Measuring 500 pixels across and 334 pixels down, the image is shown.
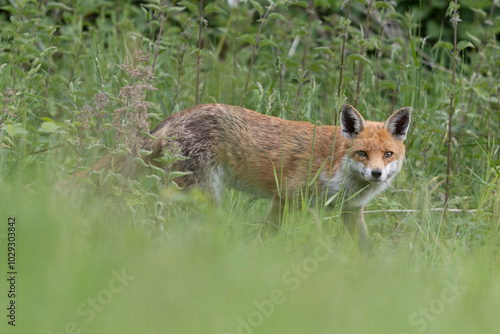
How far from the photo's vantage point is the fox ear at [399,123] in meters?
6.05

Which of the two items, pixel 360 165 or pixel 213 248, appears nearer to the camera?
pixel 213 248

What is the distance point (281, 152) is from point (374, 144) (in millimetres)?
878

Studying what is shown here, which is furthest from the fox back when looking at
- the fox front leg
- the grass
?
the grass

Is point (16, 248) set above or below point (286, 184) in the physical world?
above

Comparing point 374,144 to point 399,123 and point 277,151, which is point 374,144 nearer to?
point 399,123

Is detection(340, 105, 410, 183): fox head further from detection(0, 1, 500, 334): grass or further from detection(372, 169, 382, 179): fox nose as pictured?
detection(0, 1, 500, 334): grass

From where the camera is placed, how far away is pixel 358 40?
20.3 feet

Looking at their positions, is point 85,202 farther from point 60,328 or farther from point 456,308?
point 456,308

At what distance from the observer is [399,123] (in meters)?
6.16

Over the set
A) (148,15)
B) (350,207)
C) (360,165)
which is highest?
(148,15)

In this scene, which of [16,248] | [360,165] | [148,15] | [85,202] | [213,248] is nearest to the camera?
[16,248]

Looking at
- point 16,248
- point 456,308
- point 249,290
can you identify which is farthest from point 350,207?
point 16,248

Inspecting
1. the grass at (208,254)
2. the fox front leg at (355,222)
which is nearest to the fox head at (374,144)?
the fox front leg at (355,222)

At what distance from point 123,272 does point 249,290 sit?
2.21ft
